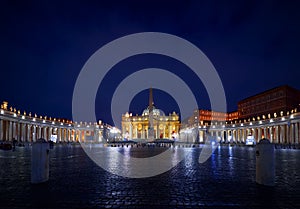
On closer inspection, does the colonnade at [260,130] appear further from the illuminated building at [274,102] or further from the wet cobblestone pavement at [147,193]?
the wet cobblestone pavement at [147,193]

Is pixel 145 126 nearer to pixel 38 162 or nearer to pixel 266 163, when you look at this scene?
pixel 38 162

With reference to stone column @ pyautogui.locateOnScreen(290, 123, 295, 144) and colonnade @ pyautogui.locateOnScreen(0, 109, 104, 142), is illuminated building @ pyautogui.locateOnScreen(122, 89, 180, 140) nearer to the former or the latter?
colonnade @ pyautogui.locateOnScreen(0, 109, 104, 142)

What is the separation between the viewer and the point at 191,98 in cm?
18238

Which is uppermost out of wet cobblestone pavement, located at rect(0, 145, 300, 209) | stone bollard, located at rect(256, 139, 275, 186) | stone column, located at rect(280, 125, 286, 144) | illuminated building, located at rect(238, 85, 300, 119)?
illuminated building, located at rect(238, 85, 300, 119)

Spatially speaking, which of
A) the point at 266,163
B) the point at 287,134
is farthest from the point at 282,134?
the point at 266,163

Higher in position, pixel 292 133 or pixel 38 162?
pixel 38 162

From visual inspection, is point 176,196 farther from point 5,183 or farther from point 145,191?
point 5,183

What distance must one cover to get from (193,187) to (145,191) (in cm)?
184

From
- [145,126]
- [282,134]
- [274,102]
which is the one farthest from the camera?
[145,126]

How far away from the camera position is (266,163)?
993 cm

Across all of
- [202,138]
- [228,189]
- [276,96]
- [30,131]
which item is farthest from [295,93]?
[228,189]

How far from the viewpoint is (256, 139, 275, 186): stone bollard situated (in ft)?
32.3

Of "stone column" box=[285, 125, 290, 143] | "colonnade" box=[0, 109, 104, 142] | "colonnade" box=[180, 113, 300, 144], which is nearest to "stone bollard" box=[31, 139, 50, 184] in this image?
"colonnade" box=[0, 109, 104, 142]

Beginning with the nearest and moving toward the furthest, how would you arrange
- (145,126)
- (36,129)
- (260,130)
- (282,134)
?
(282,134), (260,130), (36,129), (145,126)
